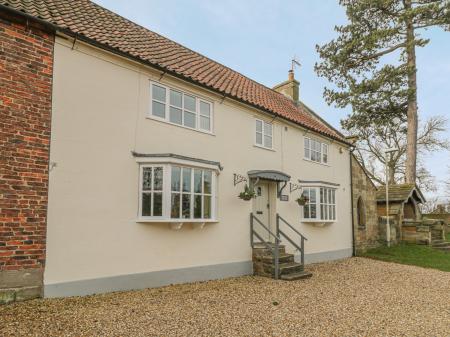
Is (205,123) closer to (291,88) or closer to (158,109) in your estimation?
(158,109)

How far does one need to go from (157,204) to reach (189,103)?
3190mm

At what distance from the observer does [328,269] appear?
12258mm

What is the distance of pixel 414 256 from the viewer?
15.7 metres

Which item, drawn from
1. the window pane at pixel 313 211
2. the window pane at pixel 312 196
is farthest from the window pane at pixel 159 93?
the window pane at pixel 313 211

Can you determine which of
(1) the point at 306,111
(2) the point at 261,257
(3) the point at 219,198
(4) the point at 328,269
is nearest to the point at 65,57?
(3) the point at 219,198

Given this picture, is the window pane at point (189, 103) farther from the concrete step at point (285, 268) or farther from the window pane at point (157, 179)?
the concrete step at point (285, 268)

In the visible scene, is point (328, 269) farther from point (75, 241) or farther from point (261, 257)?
point (75, 241)

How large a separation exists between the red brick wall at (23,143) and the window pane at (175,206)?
2.83 meters

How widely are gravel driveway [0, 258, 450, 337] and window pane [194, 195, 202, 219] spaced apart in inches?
70.7

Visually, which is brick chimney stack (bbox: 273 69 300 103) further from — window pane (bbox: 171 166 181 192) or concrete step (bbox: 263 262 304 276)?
window pane (bbox: 171 166 181 192)

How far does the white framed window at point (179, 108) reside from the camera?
905 centimetres

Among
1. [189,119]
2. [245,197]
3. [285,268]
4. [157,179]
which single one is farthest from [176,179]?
[285,268]

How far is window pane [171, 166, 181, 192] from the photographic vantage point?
8.56 metres

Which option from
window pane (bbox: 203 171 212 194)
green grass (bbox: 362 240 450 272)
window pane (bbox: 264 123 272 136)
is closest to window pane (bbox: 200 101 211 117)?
window pane (bbox: 203 171 212 194)
